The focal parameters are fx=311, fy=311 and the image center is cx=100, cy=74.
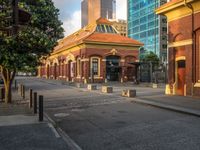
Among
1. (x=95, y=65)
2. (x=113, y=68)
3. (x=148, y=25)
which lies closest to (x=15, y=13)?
(x=95, y=65)

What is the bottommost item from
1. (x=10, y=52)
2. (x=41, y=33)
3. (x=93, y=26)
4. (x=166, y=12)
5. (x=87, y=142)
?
(x=87, y=142)

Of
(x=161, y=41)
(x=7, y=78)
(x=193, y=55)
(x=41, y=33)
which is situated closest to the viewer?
(x=41, y=33)

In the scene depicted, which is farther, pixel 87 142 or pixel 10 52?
pixel 10 52

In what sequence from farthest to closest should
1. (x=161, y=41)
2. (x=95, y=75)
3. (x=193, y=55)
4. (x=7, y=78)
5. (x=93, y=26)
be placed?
(x=161, y=41) → (x=93, y=26) → (x=95, y=75) → (x=193, y=55) → (x=7, y=78)

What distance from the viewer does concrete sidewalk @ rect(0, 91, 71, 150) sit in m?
8.27

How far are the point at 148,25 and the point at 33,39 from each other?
363 feet

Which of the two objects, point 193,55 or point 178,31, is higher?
point 178,31

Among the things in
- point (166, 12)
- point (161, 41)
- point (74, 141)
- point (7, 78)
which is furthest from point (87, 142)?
point (161, 41)

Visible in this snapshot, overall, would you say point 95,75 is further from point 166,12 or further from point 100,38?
point 166,12

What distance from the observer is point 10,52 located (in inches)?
603

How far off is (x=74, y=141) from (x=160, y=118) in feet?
17.0

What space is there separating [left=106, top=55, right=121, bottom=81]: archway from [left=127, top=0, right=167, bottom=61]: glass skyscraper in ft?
196

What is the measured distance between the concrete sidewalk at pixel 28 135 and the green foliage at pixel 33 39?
3.50 meters

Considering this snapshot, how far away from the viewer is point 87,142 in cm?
920
